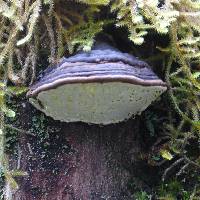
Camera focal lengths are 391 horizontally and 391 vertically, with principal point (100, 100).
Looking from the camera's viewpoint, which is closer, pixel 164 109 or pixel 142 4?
pixel 142 4

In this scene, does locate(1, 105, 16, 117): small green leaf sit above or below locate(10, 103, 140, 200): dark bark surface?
above

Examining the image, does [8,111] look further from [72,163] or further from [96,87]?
[96,87]

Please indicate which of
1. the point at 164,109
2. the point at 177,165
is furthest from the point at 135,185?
the point at 164,109

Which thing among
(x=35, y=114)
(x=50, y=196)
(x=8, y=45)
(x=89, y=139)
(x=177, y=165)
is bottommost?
(x=50, y=196)

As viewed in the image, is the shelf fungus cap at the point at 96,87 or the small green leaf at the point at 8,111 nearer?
the shelf fungus cap at the point at 96,87

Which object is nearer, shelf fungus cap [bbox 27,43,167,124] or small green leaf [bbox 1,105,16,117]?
shelf fungus cap [bbox 27,43,167,124]

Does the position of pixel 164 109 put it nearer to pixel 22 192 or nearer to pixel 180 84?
pixel 180 84
